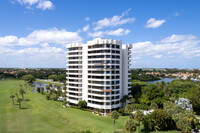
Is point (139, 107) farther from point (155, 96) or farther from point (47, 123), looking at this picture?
point (47, 123)

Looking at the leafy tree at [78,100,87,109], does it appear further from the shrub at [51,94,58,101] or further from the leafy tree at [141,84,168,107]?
the leafy tree at [141,84,168,107]

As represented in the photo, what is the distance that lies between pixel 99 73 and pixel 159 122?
3361cm

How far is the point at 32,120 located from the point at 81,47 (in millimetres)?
43344

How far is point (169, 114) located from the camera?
44.8 metres

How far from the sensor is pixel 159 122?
142ft

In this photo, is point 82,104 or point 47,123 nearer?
point 47,123

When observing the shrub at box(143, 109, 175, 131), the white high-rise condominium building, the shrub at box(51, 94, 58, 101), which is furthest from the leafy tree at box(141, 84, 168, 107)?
the shrub at box(51, 94, 58, 101)

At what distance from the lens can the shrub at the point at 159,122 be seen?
141 ft

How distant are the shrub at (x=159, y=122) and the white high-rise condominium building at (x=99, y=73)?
22.8 m

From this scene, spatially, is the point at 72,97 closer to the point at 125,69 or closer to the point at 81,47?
the point at 81,47

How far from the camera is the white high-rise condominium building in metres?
64.4

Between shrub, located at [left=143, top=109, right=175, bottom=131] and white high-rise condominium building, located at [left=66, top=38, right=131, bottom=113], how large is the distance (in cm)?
2280

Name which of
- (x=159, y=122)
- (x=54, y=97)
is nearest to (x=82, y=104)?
(x=54, y=97)

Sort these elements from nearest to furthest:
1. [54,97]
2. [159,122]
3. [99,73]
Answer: [159,122] → [99,73] → [54,97]
